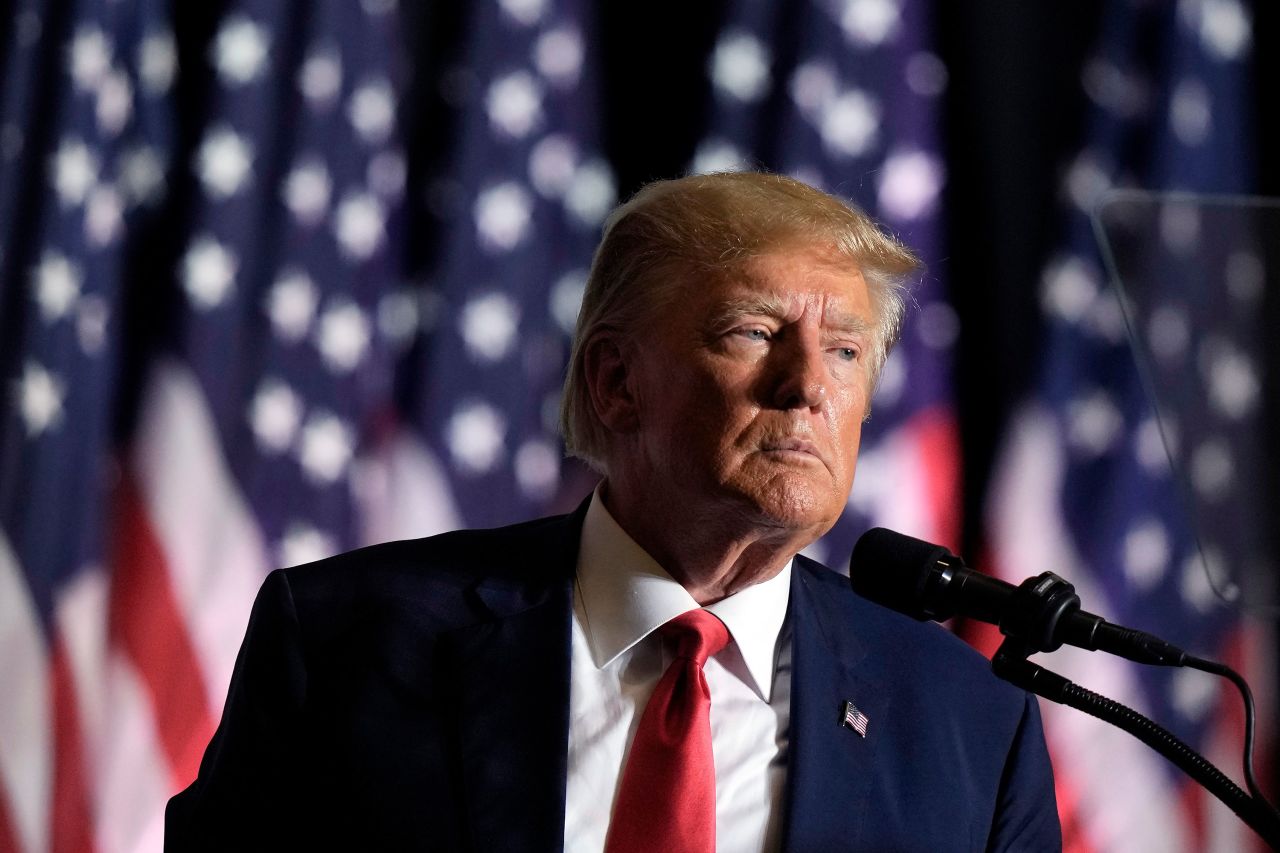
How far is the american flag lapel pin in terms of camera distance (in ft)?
5.66

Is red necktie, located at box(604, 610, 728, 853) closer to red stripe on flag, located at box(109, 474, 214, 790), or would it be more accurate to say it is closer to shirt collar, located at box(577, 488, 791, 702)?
shirt collar, located at box(577, 488, 791, 702)

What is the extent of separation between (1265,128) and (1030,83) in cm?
49

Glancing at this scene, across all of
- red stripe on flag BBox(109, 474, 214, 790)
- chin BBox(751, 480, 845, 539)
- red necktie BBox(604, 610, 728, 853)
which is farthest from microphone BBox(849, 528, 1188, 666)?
red stripe on flag BBox(109, 474, 214, 790)

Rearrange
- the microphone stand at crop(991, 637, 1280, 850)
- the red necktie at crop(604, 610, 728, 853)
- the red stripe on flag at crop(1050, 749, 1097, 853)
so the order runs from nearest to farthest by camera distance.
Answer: the microphone stand at crop(991, 637, 1280, 850)
the red necktie at crop(604, 610, 728, 853)
the red stripe on flag at crop(1050, 749, 1097, 853)

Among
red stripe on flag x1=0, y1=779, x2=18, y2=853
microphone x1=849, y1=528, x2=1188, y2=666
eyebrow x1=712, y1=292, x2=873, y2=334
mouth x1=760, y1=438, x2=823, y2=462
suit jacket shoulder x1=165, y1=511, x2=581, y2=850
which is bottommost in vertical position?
red stripe on flag x1=0, y1=779, x2=18, y2=853

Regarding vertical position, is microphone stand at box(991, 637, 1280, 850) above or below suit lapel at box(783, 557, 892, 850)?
above

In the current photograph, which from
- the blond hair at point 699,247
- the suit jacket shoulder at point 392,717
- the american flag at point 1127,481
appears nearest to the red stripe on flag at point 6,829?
the suit jacket shoulder at point 392,717

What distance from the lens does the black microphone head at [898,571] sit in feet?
4.18

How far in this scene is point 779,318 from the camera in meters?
1.73

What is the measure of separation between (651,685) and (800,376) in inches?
17.0

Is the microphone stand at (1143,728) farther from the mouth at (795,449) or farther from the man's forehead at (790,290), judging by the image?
the man's forehead at (790,290)

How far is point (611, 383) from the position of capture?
6.23 ft

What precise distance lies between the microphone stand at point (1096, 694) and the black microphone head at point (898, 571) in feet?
0.26

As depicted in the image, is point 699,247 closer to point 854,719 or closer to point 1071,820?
point 854,719
